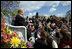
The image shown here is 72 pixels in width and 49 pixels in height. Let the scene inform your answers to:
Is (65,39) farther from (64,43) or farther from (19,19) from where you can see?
(19,19)

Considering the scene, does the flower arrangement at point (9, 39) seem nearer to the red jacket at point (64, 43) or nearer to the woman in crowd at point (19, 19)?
the woman in crowd at point (19, 19)

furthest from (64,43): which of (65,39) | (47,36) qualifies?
(47,36)

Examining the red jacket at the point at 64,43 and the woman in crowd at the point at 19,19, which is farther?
the woman in crowd at the point at 19,19

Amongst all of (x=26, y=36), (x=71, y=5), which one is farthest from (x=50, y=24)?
(x=26, y=36)

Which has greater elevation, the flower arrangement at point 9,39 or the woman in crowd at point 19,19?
the woman in crowd at point 19,19

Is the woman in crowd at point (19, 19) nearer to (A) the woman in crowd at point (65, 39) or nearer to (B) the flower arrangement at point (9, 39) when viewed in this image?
(B) the flower arrangement at point (9, 39)

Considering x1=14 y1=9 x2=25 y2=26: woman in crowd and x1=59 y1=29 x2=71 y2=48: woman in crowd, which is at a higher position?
x1=14 y1=9 x2=25 y2=26: woman in crowd

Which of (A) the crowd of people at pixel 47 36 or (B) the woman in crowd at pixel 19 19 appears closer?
(A) the crowd of people at pixel 47 36

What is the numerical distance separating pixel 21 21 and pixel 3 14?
52cm

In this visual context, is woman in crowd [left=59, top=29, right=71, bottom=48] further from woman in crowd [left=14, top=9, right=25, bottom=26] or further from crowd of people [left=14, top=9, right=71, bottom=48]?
woman in crowd [left=14, top=9, right=25, bottom=26]

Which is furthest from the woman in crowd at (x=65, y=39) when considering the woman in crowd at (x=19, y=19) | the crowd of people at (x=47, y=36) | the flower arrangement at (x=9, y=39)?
the woman in crowd at (x=19, y=19)

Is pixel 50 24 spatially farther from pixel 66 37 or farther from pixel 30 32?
pixel 66 37

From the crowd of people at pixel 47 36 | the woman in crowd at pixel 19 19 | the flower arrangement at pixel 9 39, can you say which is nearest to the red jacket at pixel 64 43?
the crowd of people at pixel 47 36

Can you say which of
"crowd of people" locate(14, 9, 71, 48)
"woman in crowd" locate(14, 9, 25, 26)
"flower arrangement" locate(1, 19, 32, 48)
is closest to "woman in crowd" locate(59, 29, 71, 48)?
"crowd of people" locate(14, 9, 71, 48)
